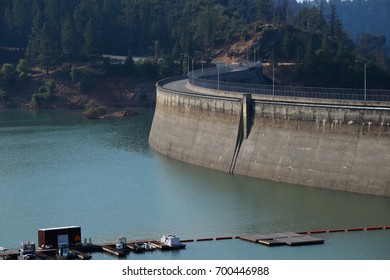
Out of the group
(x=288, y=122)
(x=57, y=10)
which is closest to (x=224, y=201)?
(x=288, y=122)

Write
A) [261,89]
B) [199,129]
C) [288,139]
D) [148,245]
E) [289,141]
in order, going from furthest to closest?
[261,89] < [199,129] < [288,139] < [289,141] < [148,245]

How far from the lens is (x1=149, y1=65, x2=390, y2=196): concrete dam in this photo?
5925 cm

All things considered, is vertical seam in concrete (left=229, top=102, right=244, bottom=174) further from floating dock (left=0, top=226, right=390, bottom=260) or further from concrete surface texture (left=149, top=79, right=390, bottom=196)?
floating dock (left=0, top=226, right=390, bottom=260)

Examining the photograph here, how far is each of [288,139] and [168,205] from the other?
10.3 meters

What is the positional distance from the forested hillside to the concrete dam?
2017 inches

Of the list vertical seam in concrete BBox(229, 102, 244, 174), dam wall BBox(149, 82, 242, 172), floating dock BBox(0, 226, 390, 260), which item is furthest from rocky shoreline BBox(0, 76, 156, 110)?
floating dock BBox(0, 226, 390, 260)

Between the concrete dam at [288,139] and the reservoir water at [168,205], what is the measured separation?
0.98 metres

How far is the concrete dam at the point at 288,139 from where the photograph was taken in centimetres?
5925

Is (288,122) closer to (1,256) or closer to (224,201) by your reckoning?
(224,201)

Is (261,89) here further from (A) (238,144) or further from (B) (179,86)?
(A) (238,144)

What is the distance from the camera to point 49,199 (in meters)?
60.7

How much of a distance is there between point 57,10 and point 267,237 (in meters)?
104

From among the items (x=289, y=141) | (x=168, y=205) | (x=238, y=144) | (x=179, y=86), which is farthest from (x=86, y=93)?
(x=168, y=205)

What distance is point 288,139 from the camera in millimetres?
64875
